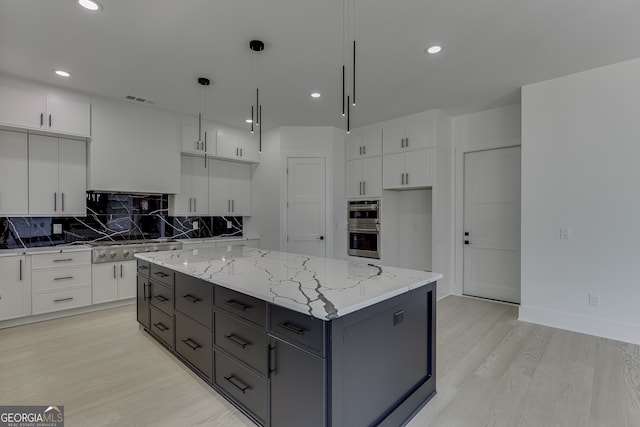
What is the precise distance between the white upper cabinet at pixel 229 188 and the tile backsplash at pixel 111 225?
0.35 metres

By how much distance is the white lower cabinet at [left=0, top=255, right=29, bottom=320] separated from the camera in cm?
336

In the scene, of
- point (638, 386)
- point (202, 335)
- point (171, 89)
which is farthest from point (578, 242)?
point (171, 89)

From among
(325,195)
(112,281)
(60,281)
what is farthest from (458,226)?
(60,281)

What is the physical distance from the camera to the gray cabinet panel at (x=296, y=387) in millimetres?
1445

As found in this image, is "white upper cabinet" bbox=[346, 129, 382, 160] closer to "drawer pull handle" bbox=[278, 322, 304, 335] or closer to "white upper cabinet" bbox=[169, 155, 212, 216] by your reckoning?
"white upper cabinet" bbox=[169, 155, 212, 216]

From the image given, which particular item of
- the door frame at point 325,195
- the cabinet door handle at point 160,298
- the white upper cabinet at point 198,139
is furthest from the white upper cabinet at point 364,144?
the cabinet door handle at point 160,298

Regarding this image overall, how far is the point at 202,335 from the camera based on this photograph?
2.27m

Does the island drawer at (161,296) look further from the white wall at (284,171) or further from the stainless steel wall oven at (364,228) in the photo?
the stainless steel wall oven at (364,228)

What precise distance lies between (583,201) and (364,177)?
109 inches

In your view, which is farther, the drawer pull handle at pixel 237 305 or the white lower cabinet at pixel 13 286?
the white lower cabinet at pixel 13 286
